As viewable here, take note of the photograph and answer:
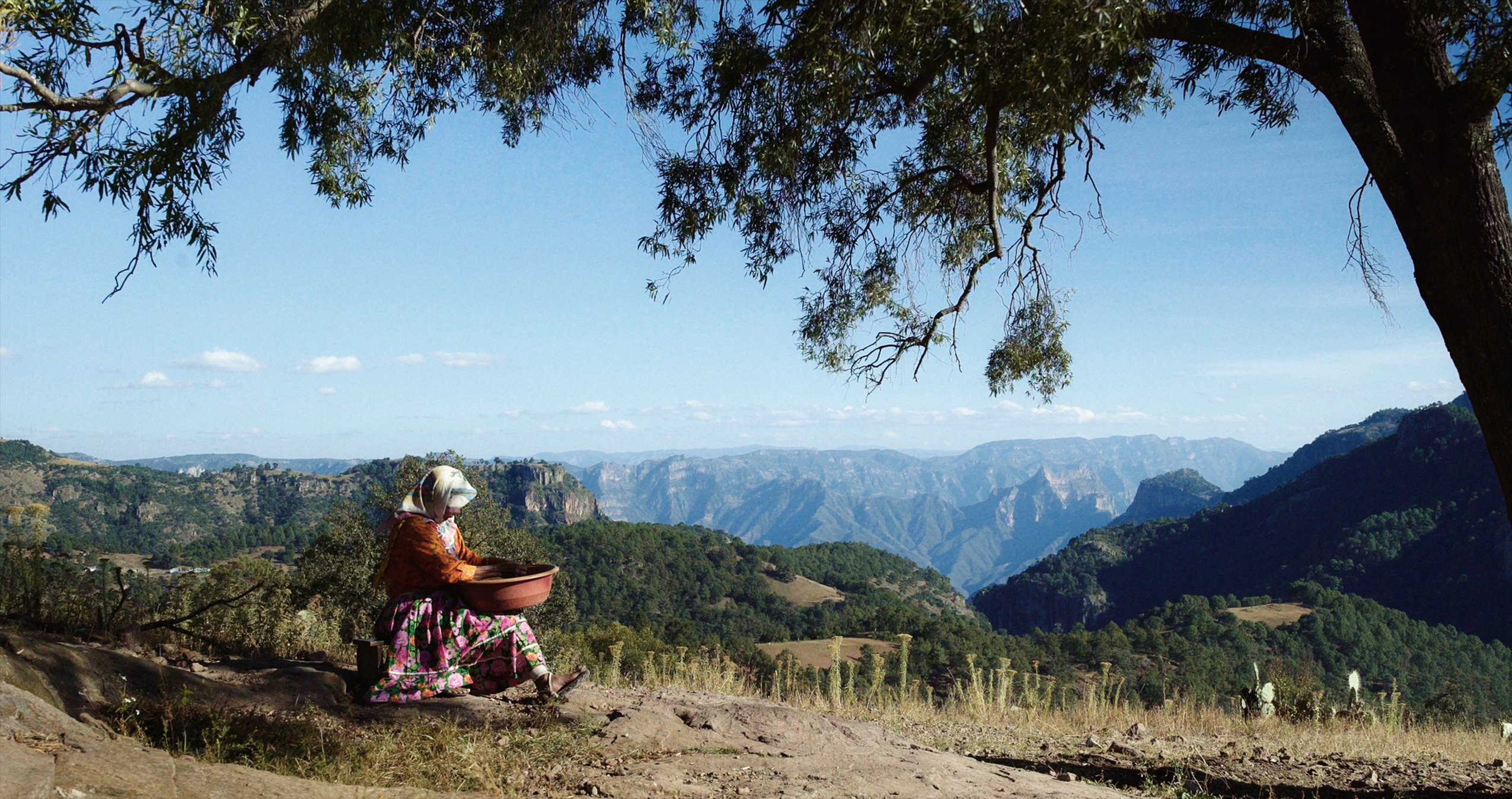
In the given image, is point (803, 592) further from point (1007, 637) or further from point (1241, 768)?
point (1241, 768)

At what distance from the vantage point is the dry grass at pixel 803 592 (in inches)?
3354

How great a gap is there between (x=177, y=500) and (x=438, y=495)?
318ft

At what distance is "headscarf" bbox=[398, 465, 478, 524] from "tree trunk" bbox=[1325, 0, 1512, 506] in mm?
5127

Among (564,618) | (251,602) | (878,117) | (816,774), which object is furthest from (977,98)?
(564,618)

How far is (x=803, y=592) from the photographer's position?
8862 centimetres

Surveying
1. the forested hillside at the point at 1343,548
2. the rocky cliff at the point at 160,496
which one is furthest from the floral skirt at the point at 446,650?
the forested hillside at the point at 1343,548

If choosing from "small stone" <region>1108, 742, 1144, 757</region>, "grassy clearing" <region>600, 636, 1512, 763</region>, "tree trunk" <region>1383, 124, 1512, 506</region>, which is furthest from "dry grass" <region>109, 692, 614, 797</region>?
"tree trunk" <region>1383, 124, 1512, 506</region>

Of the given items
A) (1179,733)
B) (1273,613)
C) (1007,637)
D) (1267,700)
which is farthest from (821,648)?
(1179,733)

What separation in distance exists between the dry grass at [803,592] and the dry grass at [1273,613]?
115 feet

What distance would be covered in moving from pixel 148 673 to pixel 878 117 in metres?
6.55

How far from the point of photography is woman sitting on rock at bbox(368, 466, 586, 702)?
16.4 feet

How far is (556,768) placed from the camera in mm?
4062

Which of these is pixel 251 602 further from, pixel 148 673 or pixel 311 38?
pixel 311 38

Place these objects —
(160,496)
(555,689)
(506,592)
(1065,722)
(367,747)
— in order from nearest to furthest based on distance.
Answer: (367,747) < (506,592) < (555,689) < (1065,722) < (160,496)
